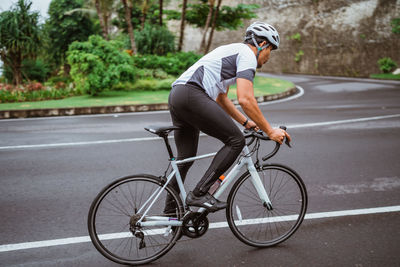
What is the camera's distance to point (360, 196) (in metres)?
4.49

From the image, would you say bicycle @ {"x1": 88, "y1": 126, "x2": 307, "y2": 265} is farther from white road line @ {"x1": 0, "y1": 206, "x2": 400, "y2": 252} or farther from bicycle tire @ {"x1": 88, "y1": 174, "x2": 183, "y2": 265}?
white road line @ {"x1": 0, "y1": 206, "x2": 400, "y2": 252}

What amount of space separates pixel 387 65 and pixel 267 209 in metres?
28.2

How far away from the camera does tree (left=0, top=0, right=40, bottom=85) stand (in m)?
19.2

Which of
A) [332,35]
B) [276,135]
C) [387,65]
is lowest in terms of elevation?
[387,65]

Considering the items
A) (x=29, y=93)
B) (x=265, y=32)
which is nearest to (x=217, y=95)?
(x=265, y=32)

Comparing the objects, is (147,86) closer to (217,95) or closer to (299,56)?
(217,95)

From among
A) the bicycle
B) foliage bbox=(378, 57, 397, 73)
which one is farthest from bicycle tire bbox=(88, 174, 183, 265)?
foliage bbox=(378, 57, 397, 73)

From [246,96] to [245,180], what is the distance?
812 millimetres

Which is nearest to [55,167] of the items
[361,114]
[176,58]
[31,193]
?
[31,193]

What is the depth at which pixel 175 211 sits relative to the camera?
127 inches

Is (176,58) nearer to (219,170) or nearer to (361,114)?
(361,114)

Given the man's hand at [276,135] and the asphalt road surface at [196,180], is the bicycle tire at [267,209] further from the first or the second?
the man's hand at [276,135]

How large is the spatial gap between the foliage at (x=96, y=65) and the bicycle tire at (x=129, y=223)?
454 inches

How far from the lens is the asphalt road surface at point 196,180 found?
3240mm
